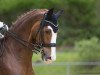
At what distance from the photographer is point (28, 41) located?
23.0 feet

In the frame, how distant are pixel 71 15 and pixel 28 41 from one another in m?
27.0

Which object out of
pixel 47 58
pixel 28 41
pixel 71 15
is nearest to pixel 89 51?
pixel 28 41

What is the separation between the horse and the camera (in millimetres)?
6749

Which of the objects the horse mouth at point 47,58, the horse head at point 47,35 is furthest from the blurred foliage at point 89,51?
the horse mouth at point 47,58

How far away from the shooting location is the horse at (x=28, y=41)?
6.75 meters

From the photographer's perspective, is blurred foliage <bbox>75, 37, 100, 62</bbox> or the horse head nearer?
the horse head

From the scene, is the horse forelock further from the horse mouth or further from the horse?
the horse mouth

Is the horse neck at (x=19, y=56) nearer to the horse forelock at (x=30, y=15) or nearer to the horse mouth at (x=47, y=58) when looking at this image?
the horse forelock at (x=30, y=15)

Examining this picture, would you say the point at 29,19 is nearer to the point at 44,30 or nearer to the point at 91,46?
the point at 44,30

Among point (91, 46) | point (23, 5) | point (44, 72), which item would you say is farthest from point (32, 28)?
point (23, 5)

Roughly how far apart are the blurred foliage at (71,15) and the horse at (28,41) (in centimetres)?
2280

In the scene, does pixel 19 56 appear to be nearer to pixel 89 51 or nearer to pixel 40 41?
pixel 40 41

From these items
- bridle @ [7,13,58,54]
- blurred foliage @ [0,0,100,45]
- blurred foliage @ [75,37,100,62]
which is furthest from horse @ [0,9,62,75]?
blurred foliage @ [0,0,100,45]

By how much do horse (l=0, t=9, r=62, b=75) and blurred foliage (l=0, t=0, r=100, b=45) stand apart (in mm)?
22795
